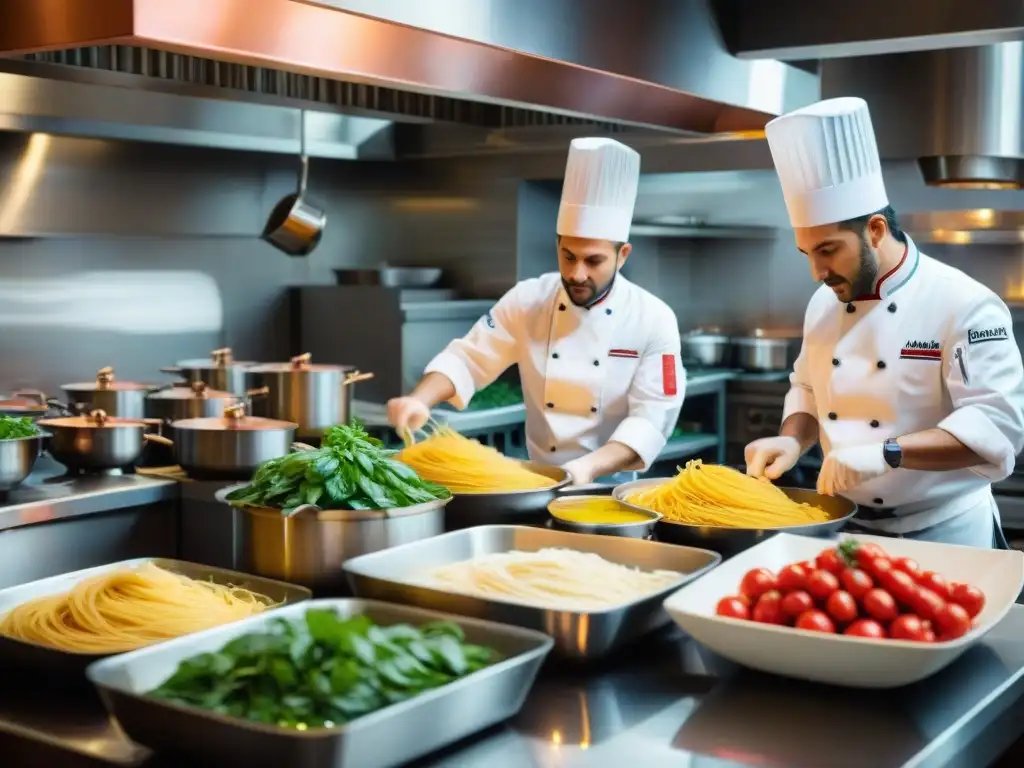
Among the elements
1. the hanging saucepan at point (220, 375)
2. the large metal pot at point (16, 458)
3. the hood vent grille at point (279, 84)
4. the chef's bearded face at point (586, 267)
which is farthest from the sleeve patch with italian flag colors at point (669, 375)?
the large metal pot at point (16, 458)

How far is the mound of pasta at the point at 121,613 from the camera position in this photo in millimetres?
1696

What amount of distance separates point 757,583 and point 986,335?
1.32 meters

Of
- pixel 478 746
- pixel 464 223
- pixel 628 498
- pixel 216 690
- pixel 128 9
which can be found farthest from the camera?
pixel 464 223

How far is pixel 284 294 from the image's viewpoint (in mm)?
5477

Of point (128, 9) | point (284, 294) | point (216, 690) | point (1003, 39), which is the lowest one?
point (216, 690)

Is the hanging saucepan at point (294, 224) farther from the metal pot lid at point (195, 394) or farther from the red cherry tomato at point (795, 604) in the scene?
the red cherry tomato at point (795, 604)

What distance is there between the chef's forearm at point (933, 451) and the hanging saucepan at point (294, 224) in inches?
109

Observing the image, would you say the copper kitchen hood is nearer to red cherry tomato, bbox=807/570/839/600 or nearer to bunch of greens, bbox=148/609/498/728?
bunch of greens, bbox=148/609/498/728

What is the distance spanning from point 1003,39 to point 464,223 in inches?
138

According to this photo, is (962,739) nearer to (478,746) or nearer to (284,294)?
(478,746)

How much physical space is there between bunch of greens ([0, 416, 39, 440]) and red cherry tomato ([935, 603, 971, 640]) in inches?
80.8

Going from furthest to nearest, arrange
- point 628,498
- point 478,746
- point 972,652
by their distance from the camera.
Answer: point 628,498
point 972,652
point 478,746

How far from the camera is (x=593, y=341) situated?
3.70m

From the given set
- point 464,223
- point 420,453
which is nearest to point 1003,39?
point 420,453
